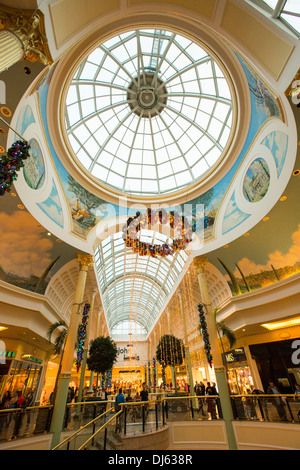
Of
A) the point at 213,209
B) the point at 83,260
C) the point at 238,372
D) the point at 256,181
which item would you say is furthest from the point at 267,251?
the point at 83,260

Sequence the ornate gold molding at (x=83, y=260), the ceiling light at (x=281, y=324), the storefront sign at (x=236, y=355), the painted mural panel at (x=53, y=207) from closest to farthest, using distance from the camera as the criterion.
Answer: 1. the painted mural panel at (x=53, y=207)
2. the ceiling light at (x=281, y=324)
3. the ornate gold molding at (x=83, y=260)
4. the storefront sign at (x=236, y=355)

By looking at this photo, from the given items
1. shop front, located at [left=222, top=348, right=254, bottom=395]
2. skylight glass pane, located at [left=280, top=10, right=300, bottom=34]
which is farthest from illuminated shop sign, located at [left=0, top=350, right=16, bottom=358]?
skylight glass pane, located at [left=280, top=10, right=300, bottom=34]

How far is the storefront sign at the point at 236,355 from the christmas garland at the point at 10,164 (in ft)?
54.9

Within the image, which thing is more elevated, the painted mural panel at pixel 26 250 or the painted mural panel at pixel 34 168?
the painted mural panel at pixel 34 168

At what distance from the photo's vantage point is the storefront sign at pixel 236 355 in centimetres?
1510

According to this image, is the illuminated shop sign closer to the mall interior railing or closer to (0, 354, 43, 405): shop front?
(0, 354, 43, 405): shop front

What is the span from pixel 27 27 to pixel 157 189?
43.6 feet

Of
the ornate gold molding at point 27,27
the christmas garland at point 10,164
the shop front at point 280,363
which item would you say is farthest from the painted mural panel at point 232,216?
the ornate gold molding at point 27,27

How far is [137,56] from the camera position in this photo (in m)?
11.5

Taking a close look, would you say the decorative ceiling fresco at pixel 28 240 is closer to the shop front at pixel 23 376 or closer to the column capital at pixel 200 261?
the shop front at pixel 23 376

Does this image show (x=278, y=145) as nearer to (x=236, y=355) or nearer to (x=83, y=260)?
(x=83, y=260)

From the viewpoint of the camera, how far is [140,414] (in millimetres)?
8523

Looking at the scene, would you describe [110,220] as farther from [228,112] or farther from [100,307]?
[100,307]
